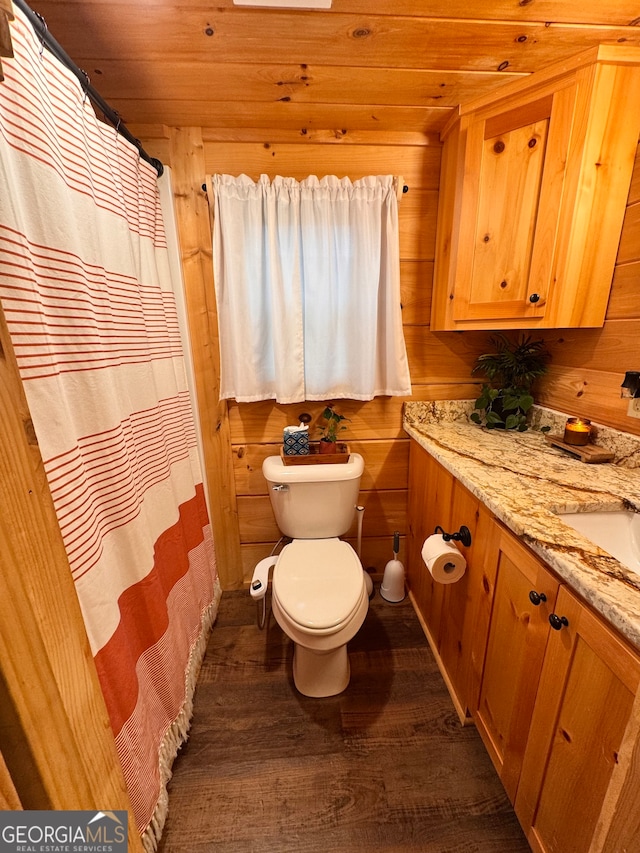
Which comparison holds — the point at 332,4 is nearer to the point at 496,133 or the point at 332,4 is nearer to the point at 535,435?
the point at 496,133

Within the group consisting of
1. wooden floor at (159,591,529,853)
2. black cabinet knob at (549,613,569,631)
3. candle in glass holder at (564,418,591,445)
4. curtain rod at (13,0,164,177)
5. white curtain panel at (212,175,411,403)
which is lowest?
wooden floor at (159,591,529,853)

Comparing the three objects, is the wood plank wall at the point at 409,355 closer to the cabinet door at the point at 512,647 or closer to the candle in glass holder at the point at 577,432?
the candle in glass holder at the point at 577,432

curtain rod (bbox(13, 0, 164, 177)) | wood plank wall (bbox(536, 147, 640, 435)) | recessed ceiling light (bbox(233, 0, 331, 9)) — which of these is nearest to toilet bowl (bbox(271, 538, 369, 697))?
wood plank wall (bbox(536, 147, 640, 435))

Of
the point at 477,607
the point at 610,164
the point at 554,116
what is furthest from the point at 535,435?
the point at 554,116

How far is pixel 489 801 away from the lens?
989mm

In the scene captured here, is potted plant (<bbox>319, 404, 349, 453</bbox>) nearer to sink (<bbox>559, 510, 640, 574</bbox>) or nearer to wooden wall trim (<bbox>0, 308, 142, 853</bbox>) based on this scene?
sink (<bbox>559, 510, 640, 574</bbox>)

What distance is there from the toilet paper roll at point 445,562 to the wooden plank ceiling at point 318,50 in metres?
1.48

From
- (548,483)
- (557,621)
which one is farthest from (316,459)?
(557,621)

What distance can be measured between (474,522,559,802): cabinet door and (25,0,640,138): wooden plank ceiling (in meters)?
1.36

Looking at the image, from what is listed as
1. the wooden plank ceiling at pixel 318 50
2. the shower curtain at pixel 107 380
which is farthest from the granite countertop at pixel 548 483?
the wooden plank ceiling at pixel 318 50

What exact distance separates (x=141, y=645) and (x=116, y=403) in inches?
27.2

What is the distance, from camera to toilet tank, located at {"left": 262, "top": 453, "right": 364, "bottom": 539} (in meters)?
1.42

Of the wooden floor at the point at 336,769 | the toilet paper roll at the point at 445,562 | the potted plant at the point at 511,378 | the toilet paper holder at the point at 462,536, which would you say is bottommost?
the wooden floor at the point at 336,769

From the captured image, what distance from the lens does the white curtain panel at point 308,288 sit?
135cm
